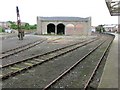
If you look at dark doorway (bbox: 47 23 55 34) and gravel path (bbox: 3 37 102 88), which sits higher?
dark doorway (bbox: 47 23 55 34)

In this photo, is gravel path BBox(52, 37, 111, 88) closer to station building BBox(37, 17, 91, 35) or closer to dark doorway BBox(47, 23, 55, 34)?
station building BBox(37, 17, 91, 35)

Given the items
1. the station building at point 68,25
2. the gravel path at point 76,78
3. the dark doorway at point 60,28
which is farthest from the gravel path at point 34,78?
the dark doorway at point 60,28

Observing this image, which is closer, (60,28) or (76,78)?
(76,78)

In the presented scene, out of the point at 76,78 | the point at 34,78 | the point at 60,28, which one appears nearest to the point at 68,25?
the point at 60,28

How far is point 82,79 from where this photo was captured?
1304 centimetres

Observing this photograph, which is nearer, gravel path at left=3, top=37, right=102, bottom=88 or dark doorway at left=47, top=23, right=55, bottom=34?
gravel path at left=3, top=37, right=102, bottom=88

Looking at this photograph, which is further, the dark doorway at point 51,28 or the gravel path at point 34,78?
the dark doorway at point 51,28

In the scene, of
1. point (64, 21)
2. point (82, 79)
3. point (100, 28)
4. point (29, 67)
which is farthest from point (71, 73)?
point (100, 28)

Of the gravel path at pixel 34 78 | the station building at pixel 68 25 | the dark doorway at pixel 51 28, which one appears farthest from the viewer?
the dark doorway at pixel 51 28

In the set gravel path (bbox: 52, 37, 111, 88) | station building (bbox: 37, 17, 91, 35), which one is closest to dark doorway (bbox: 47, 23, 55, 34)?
station building (bbox: 37, 17, 91, 35)

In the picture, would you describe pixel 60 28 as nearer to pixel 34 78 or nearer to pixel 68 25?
pixel 68 25

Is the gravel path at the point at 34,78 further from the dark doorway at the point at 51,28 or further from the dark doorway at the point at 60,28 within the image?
the dark doorway at the point at 60,28

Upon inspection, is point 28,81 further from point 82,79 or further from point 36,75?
point 82,79

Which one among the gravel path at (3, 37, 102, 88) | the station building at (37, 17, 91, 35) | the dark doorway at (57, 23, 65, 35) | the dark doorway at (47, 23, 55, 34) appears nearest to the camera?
the gravel path at (3, 37, 102, 88)
